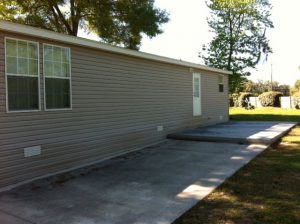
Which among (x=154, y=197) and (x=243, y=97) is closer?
(x=154, y=197)

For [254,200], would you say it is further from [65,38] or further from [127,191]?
[65,38]

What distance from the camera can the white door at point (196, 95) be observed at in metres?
12.2

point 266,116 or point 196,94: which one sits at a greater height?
point 196,94

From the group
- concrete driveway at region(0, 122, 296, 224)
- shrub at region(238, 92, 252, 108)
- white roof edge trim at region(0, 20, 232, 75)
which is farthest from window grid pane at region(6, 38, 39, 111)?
shrub at region(238, 92, 252, 108)

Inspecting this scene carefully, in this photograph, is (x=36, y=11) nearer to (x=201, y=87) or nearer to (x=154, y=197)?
(x=201, y=87)

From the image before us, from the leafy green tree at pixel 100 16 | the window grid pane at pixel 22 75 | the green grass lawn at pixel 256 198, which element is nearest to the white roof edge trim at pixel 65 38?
the window grid pane at pixel 22 75

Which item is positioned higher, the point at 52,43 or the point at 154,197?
the point at 52,43

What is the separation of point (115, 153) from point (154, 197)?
129 inches

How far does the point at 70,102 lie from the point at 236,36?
1663 cm

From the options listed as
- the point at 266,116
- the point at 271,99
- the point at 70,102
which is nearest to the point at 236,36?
the point at 266,116

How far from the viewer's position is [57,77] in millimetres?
6219

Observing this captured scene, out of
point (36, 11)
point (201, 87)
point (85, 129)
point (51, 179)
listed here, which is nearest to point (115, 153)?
point (85, 129)

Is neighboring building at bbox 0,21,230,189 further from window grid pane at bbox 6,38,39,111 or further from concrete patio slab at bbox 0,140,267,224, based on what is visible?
concrete patio slab at bbox 0,140,267,224

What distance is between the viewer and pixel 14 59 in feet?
17.7
